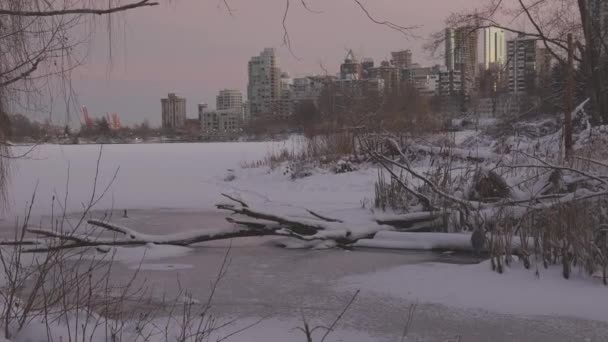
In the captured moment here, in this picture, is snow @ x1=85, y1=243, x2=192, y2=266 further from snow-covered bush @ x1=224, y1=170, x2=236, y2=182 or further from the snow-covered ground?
snow-covered bush @ x1=224, y1=170, x2=236, y2=182

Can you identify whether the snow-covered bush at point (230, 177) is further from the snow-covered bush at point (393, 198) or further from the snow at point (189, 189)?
the snow-covered bush at point (393, 198)

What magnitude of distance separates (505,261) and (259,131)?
5881cm

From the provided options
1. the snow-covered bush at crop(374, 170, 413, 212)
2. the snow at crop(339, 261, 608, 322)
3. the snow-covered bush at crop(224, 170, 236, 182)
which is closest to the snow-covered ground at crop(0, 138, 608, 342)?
the snow at crop(339, 261, 608, 322)

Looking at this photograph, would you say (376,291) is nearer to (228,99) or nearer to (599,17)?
(599,17)

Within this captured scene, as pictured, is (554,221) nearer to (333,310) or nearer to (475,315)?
(475,315)

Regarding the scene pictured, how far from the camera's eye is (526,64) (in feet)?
83.9

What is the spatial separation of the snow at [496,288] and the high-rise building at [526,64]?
1482 centimetres

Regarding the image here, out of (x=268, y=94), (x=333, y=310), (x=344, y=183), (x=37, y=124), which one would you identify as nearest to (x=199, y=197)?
(x=344, y=183)

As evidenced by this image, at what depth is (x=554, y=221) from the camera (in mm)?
5820

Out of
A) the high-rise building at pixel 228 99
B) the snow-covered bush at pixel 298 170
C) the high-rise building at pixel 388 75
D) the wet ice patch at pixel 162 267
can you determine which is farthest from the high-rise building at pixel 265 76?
the high-rise building at pixel 228 99

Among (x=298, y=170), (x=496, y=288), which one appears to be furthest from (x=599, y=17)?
(x=496, y=288)

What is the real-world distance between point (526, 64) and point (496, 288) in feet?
72.7

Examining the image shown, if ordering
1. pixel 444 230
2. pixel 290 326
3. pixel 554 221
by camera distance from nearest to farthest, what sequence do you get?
pixel 290 326 → pixel 554 221 → pixel 444 230

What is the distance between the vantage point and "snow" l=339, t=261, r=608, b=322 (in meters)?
4.73
